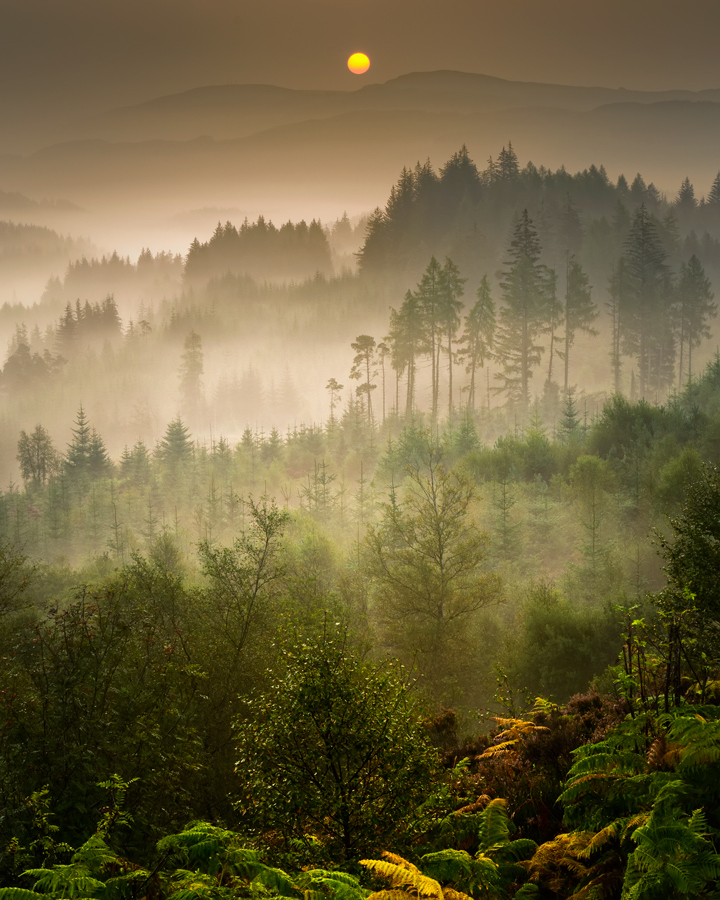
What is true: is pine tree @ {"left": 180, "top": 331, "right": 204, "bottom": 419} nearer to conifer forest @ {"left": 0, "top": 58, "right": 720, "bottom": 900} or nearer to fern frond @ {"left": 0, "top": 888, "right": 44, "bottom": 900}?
conifer forest @ {"left": 0, "top": 58, "right": 720, "bottom": 900}

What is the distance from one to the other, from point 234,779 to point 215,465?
295 feet

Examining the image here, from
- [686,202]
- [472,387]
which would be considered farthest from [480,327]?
[686,202]

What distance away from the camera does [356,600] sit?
41.6m

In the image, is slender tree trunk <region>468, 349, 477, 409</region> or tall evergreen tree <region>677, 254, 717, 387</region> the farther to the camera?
tall evergreen tree <region>677, 254, 717, 387</region>

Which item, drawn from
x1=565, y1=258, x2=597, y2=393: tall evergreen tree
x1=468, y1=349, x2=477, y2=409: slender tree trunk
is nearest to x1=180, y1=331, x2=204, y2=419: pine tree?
x1=468, y1=349, x2=477, y2=409: slender tree trunk

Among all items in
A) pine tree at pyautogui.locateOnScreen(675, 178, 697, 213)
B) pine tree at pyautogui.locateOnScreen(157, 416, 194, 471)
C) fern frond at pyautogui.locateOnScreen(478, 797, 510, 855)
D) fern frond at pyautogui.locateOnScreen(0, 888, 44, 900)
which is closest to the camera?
fern frond at pyautogui.locateOnScreen(0, 888, 44, 900)

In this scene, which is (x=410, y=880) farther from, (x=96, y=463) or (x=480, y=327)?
(x=96, y=463)

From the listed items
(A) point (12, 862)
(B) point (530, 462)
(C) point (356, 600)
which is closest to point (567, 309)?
(B) point (530, 462)

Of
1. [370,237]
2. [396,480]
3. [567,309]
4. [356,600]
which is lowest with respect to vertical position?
[356,600]

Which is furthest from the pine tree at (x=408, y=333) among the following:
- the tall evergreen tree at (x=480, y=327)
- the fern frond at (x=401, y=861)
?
the fern frond at (x=401, y=861)

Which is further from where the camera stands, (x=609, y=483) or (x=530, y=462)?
(x=530, y=462)

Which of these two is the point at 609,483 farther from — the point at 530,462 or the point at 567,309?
the point at 567,309

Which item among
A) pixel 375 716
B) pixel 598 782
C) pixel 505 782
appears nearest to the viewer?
pixel 598 782

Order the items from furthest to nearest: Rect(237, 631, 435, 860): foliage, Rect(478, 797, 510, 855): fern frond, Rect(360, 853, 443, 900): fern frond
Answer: Rect(237, 631, 435, 860): foliage < Rect(478, 797, 510, 855): fern frond < Rect(360, 853, 443, 900): fern frond
